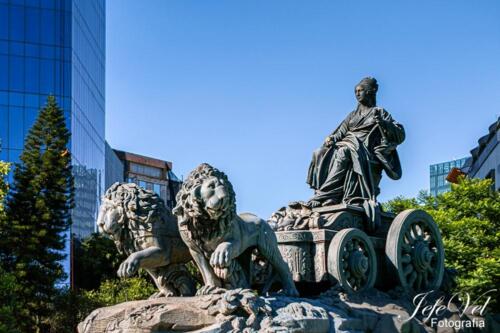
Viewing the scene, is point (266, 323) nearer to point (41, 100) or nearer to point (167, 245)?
point (167, 245)

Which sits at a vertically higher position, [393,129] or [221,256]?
[393,129]

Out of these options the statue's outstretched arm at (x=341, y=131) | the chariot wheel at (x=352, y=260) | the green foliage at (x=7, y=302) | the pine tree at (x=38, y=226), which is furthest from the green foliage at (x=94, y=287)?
the chariot wheel at (x=352, y=260)

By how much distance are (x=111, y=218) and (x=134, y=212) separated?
30 cm

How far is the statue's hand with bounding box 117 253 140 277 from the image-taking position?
36.7ft

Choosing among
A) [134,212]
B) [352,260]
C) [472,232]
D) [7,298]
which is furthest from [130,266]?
[7,298]

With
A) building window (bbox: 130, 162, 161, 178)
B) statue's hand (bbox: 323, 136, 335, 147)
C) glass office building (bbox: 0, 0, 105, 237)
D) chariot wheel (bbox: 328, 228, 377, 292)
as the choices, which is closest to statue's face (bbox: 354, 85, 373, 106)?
statue's hand (bbox: 323, 136, 335, 147)

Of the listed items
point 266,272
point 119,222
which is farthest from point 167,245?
point 266,272

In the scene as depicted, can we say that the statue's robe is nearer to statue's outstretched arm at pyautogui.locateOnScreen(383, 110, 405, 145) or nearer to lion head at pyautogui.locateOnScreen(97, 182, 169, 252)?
statue's outstretched arm at pyautogui.locateOnScreen(383, 110, 405, 145)

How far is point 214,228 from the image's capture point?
36.9 feet

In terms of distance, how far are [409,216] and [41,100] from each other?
49808 mm

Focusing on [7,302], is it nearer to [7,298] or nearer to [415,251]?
[7,298]

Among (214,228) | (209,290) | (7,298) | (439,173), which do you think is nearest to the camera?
Answer: (209,290)

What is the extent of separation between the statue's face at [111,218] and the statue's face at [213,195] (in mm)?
1156

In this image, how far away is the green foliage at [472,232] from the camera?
27.3m
